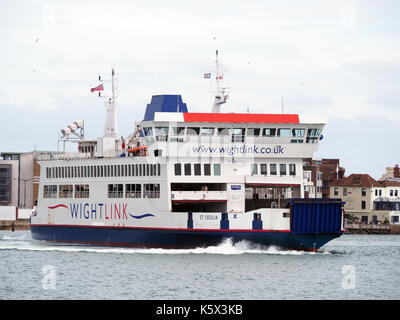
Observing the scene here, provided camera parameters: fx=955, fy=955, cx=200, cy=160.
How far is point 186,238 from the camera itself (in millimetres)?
51125

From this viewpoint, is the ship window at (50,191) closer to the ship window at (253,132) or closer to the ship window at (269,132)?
the ship window at (253,132)

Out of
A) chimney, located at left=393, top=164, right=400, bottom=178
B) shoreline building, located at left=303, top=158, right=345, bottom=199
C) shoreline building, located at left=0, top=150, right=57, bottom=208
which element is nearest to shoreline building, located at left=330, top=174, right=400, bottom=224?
shoreline building, located at left=303, top=158, right=345, bottom=199

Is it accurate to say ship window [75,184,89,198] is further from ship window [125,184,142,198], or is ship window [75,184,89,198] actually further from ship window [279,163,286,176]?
ship window [279,163,286,176]

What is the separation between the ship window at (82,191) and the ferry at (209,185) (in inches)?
20.8

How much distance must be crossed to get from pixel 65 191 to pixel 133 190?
7.45m

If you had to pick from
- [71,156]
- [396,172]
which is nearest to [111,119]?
[71,156]

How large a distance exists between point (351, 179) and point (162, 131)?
6643cm

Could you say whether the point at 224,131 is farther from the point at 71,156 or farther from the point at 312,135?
the point at 71,156

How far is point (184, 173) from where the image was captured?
171 ft

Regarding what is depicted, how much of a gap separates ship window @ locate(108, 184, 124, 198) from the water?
317 centimetres

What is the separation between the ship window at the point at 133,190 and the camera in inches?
2130

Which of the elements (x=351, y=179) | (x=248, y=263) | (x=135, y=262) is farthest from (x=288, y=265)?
(x=351, y=179)

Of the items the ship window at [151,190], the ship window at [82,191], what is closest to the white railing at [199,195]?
the ship window at [151,190]
